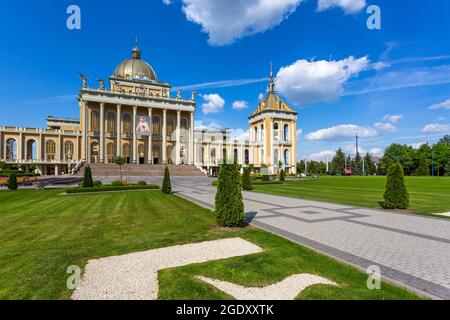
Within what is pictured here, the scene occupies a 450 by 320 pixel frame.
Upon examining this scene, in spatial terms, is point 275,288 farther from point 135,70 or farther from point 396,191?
point 135,70

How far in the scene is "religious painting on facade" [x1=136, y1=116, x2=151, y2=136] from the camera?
5669 cm

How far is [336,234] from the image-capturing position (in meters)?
7.36

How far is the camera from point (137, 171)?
45.3 meters

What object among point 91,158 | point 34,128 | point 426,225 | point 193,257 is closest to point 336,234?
point 426,225

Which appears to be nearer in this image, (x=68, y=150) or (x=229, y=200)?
(x=229, y=200)

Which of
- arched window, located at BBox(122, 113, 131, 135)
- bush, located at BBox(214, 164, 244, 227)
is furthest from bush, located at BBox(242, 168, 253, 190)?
arched window, located at BBox(122, 113, 131, 135)

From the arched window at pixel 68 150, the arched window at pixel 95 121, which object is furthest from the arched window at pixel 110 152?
the arched window at pixel 68 150

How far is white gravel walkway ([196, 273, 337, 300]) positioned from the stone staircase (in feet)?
138

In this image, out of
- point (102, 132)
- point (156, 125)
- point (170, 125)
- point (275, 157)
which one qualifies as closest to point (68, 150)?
point (102, 132)

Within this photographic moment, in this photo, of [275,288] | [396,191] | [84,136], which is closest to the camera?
[275,288]

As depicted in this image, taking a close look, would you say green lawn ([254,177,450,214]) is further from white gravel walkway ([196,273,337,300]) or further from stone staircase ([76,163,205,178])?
stone staircase ([76,163,205,178])

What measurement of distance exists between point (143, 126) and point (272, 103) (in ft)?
140
